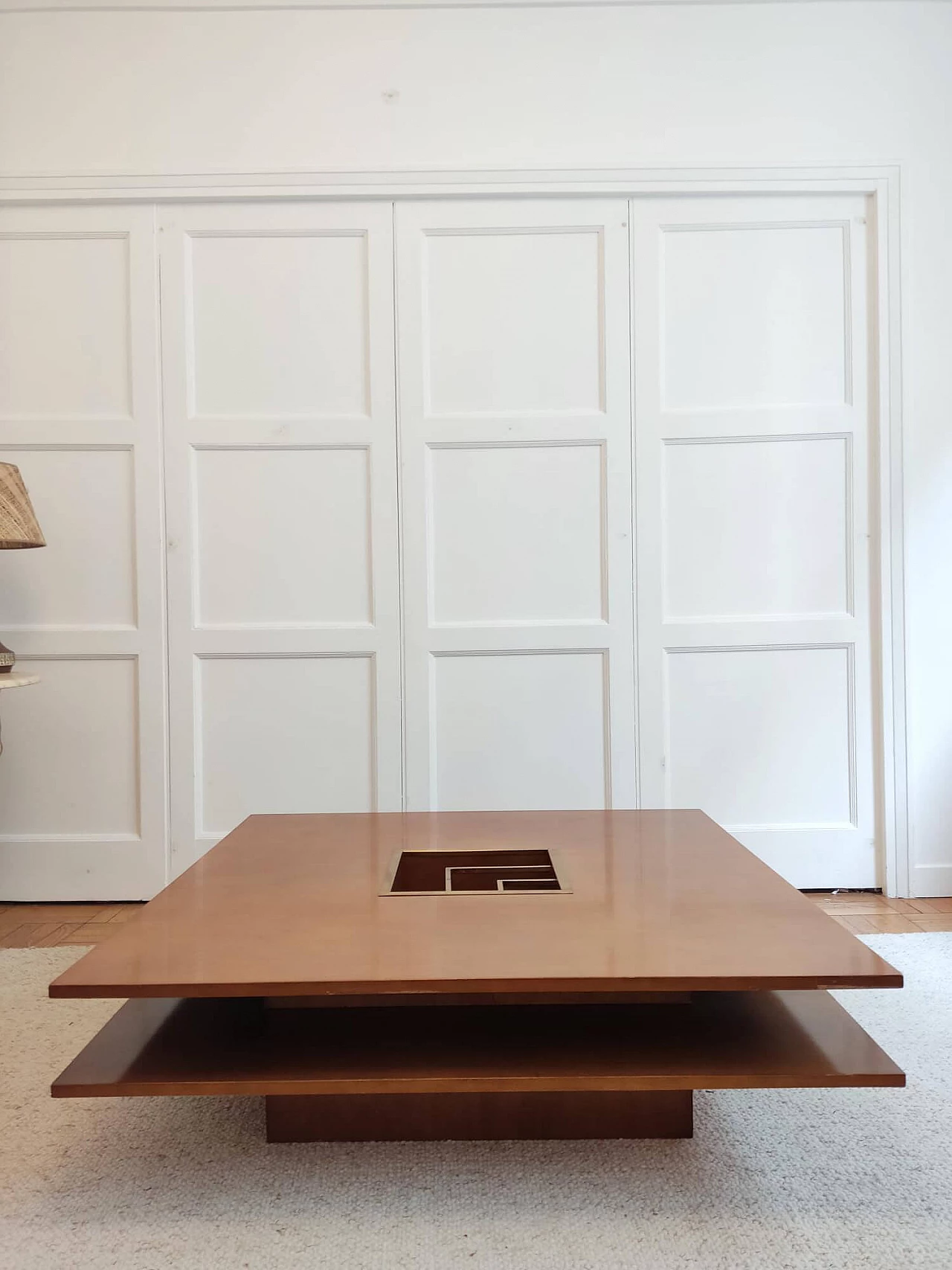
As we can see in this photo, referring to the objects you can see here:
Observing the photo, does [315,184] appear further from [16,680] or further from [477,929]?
[477,929]

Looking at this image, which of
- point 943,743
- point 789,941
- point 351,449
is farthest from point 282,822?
point 943,743

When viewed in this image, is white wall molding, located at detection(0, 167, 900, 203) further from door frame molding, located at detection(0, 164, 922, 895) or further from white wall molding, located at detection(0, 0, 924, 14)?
white wall molding, located at detection(0, 0, 924, 14)

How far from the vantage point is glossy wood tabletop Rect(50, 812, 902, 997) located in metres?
1.21

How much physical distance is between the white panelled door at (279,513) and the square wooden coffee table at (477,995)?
1385 millimetres

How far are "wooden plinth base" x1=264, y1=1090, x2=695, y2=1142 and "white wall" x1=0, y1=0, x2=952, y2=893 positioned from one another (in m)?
2.04

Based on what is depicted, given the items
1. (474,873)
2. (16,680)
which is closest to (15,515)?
(16,680)

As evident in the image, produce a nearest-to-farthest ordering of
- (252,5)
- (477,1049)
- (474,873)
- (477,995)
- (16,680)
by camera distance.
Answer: (477,1049)
(477,995)
(474,873)
(16,680)
(252,5)

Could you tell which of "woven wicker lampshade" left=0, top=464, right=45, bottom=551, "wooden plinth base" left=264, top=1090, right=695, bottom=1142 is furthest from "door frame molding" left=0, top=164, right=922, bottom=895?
"wooden plinth base" left=264, top=1090, right=695, bottom=1142

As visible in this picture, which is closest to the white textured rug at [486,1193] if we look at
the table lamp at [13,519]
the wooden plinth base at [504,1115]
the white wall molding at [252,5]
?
the wooden plinth base at [504,1115]

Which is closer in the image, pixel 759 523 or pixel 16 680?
pixel 16 680

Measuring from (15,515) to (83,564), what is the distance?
531 mm

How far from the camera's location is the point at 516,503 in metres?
3.16

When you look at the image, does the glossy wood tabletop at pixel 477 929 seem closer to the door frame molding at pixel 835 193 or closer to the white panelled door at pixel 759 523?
the white panelled door at pixel 759 523

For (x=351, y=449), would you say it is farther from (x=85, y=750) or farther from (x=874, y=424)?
(x=874, y=424)
